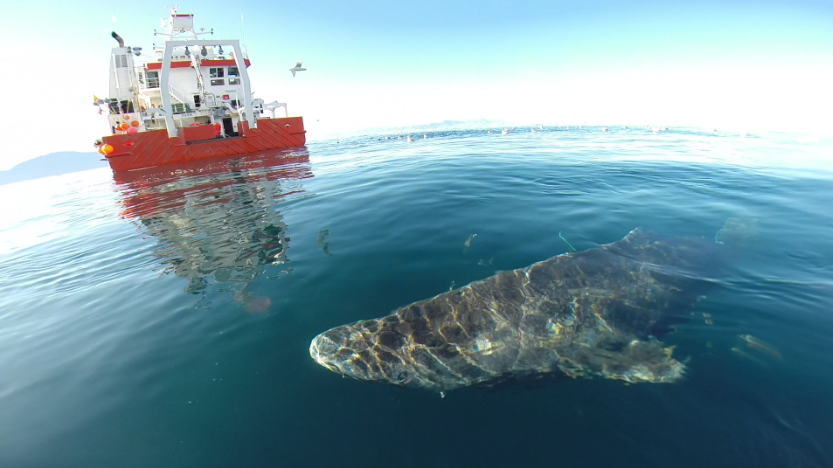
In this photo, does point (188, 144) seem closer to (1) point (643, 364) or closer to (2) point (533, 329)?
(2) point (533, 329)

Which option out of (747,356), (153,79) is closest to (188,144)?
(153,79)

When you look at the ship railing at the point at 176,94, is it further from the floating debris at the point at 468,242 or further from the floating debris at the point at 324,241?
the floating debris at the point at 468,242

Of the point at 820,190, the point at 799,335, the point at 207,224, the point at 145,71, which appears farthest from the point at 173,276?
the point at 145,71

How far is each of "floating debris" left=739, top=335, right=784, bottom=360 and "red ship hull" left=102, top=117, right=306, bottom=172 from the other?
37493 mm

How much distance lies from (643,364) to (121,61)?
50.8m

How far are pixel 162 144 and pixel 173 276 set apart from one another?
3026 cm

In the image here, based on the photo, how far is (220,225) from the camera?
9.70m

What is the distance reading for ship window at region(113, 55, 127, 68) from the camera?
34.2 metres

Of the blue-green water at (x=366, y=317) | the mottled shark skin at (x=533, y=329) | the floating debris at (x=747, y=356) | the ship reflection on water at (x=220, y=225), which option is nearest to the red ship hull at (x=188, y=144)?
the ship reflection on water at (x=220, y=225)

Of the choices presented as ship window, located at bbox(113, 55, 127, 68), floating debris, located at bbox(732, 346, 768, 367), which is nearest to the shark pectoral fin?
floating debris, located at bbox(732, 346, 768, 367)

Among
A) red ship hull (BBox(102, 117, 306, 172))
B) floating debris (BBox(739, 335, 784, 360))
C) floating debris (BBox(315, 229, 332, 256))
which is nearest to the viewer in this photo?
floating debris (BBox(739, 335, 784, 360))

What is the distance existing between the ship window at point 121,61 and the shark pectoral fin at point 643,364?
50.3 m

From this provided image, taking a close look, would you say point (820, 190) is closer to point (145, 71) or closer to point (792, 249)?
point (792, 249)

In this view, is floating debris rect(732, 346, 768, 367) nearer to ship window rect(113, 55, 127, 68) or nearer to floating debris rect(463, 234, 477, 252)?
floating debris rect(463, 234, 477, 252)
